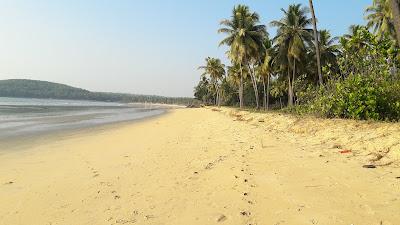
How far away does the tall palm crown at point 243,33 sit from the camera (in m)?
36.8

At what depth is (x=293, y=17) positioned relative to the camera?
113 ft

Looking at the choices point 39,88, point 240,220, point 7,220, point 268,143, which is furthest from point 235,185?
point 39,88

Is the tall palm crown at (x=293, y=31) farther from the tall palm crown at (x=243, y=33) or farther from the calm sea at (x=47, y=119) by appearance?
the calm sea at (x=47, y=119)

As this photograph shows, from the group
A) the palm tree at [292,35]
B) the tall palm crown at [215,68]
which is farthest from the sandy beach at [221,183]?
the tall palm crown at [215,68]

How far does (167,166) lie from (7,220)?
3.39 metres

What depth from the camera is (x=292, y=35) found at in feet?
112

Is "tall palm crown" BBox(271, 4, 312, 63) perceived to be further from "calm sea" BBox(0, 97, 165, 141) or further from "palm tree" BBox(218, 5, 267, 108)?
"calm sea" BBox(0, 97, 165, 141)

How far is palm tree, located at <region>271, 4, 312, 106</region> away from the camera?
1318 inches

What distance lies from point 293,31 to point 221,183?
30.8 meters

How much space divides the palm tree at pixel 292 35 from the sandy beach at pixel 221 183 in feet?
82.1

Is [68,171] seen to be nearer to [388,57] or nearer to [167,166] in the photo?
[167,166]

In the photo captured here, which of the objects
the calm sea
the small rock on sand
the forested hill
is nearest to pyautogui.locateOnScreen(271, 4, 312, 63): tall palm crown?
the calm sea

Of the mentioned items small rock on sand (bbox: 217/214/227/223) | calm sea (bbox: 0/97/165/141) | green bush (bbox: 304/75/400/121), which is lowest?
calm sea (bbox: 0/97/165/141)

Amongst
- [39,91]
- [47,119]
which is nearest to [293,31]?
[47,119]
